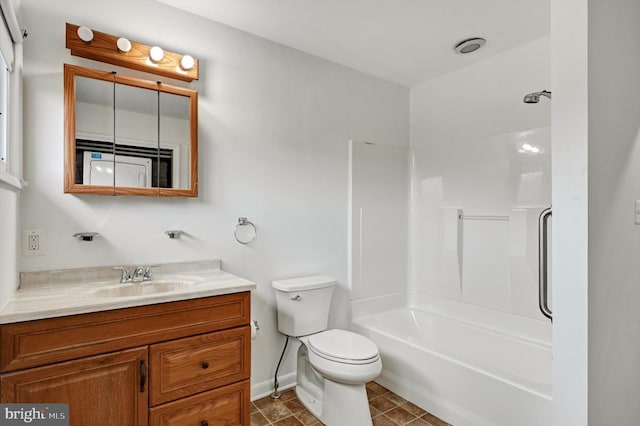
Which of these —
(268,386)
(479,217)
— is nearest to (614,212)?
(479,217)

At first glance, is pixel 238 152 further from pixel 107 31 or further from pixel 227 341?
pixel 227 341

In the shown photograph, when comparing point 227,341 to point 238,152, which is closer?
point 227,341

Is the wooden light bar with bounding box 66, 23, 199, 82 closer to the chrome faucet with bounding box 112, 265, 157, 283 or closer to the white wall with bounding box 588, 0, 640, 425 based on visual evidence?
the chrome faucet with bounding box 112, 265, 157, 283

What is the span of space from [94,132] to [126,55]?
44cm

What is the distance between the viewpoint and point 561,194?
1.43 m

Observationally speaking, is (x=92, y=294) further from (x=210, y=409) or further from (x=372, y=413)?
(x=372, y=413)

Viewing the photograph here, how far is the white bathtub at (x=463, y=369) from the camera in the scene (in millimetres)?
1874

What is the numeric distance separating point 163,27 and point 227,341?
179 centimetres

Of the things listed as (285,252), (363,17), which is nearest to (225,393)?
(285,252)

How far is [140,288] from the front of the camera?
182 centimetres

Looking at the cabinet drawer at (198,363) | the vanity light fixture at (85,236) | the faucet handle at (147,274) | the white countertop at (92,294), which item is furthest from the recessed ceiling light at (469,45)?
the vanity light fixture at (85,236)

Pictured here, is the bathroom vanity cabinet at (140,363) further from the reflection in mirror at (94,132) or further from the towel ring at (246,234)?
the reflection in mirror at (94,132)

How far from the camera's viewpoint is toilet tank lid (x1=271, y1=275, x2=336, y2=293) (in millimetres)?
2371

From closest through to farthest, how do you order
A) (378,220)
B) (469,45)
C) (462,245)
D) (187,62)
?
(187,62), (469,45), (462,245), (378,220)
